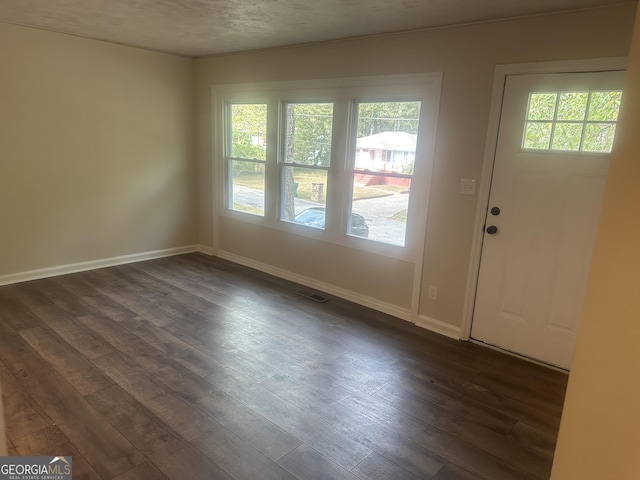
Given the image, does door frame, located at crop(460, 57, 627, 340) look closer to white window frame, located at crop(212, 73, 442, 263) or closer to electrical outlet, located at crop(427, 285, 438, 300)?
electrical outlet, located at crop(427, 285, 438, 300)

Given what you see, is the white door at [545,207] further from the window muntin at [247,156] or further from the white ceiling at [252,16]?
the window muntin at [247,156]

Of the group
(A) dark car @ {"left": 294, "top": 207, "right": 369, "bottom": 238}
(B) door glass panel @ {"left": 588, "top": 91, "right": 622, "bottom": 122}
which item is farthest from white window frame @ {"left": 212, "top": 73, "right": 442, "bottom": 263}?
(B) door glass panel @ {"left": 588, "top": 91, "right": 622, "bottom": 122}

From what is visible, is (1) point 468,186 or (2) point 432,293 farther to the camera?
(2) point 432,293

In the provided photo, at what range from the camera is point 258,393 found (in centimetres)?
251

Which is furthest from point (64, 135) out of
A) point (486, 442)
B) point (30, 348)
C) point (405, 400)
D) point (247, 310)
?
point (486, 442)

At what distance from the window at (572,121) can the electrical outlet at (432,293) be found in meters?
1.29

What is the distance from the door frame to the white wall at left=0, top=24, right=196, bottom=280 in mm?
3697

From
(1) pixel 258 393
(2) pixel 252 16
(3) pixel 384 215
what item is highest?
(2) pixel 252 16

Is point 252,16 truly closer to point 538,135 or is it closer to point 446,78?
point 446,78

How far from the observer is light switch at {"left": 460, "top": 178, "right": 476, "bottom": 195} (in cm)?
316

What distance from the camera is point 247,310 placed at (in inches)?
147

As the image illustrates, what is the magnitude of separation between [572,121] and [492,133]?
0.50m

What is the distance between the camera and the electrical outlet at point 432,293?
11.4ft


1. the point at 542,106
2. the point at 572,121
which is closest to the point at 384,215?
the point at 542,106
